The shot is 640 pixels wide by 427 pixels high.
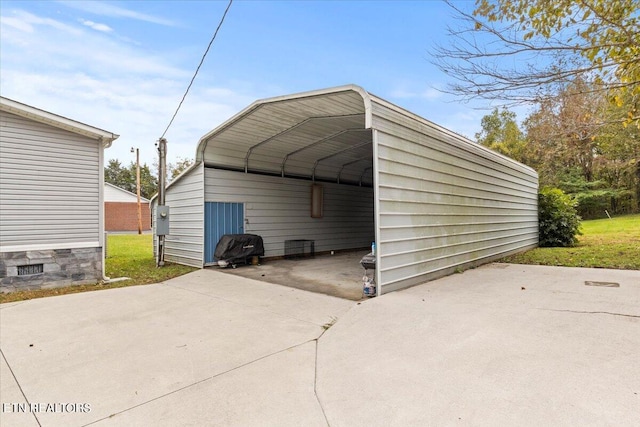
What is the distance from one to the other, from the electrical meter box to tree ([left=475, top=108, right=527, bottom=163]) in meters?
24.1

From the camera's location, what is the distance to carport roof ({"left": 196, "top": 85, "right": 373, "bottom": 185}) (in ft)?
19.6

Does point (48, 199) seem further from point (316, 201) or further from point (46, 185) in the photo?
point (316, 201)

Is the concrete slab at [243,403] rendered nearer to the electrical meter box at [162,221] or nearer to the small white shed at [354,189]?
the small white shed at [354,189]

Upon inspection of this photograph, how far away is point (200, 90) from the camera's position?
27.1 ft

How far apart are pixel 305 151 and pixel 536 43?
236 inches

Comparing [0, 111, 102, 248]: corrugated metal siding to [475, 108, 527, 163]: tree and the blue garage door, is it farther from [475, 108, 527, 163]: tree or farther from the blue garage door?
[475, 108, 527, 163]: tree

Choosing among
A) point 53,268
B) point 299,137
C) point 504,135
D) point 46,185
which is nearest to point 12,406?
point 53,268

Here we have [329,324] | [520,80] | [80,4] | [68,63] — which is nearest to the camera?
[329,324]

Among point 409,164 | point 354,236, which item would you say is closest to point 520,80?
point 409,164

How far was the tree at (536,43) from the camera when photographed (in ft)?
17.3

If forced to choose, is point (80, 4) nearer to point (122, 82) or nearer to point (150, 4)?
point (150, 4)

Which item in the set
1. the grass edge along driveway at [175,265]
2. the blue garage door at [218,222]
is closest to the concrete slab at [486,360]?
the grass edge along driveway at [175,265]

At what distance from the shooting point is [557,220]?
12.1 m

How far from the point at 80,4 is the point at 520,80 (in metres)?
8.26
